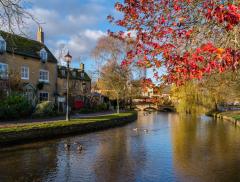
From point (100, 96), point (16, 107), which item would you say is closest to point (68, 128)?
point (16, 107)

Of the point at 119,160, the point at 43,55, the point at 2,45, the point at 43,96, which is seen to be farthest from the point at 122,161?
the point at 43,55

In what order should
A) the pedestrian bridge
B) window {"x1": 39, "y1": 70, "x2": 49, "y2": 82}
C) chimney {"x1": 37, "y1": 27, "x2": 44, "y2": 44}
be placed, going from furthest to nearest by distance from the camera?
the pedestrian bridge → chimney {"x1": 37, "y1": 27, "x2": 44, "y2": 44} → window {"x1": 39, "y1": 70, "x2": 49, "y2": 82}

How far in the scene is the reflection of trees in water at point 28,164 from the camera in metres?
12.1

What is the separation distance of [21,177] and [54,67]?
1157 inches

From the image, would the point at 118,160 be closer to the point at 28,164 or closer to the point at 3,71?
the point at 28,164

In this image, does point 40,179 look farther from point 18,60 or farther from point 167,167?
point 18,60

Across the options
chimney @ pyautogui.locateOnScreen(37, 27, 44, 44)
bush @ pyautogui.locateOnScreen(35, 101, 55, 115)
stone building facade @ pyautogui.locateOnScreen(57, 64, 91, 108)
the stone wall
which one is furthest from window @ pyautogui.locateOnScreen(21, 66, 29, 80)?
chimney @ pyautogui.locateOnScreen(37, 27, 44, 44)

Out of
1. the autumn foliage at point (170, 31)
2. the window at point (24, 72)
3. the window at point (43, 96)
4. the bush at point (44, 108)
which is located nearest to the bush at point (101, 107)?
the window at point (43, 96)

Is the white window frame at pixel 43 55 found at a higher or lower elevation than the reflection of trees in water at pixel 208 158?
higher

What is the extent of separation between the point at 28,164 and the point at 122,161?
4468 mm

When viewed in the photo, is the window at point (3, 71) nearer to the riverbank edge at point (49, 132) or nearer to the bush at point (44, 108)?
the bush at point (44, 108)

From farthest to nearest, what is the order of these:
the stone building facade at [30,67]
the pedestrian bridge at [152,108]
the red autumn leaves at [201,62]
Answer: the pedestrian bridge at [152,108] < the stone building facade at [30,67] < the red autumn leaves at [201,62]

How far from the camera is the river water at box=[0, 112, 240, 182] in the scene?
12398 millimetres

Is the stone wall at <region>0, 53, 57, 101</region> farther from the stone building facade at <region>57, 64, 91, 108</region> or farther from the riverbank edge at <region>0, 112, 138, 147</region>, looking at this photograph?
the riverbank edge at <region>0, 112, 138, 147</region>
